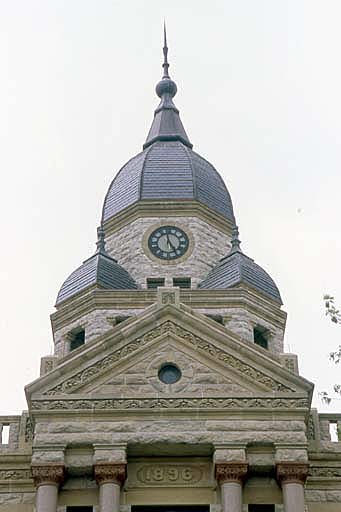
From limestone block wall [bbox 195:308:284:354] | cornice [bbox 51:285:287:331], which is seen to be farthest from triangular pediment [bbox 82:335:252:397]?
cornice [bbox 51:285:287:331]

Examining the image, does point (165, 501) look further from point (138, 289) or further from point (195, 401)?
point (138, 289)

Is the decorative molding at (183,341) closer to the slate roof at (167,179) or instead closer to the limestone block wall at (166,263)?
the limestone block wall at (166,263)

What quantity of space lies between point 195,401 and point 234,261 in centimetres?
1158

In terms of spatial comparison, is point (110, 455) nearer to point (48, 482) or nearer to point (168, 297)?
point (48, 482)

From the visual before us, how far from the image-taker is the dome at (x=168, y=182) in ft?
147

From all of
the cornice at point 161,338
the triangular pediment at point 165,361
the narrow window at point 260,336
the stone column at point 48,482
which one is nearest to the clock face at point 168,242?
the narrow window at point 260,336

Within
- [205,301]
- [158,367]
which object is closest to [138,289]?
[205,301]

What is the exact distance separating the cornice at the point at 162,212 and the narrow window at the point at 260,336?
17.3ft

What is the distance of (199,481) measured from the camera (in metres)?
30.9

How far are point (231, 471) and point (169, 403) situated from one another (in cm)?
219

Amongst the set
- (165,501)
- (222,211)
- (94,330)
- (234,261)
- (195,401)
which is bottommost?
(165,501)

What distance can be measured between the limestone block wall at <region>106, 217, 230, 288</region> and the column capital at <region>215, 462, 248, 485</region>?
40.8 feet

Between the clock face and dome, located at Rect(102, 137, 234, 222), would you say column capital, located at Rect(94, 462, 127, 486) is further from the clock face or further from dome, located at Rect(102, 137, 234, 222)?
dome, located at Rect(102, 137, 234, 222)

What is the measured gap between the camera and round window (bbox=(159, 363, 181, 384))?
31547mm
